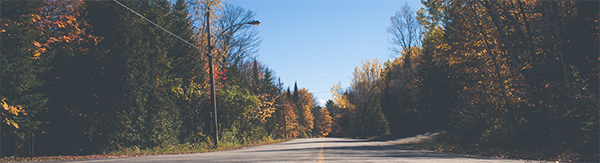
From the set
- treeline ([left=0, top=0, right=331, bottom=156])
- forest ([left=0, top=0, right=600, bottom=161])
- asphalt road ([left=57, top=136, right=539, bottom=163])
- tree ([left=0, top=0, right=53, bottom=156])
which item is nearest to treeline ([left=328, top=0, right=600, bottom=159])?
forest ([left=0, top=0, right=600, bottom=161])

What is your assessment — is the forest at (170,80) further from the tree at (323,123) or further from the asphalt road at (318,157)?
the tree at (323,123)

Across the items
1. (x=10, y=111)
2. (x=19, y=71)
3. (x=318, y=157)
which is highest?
(x=19, y=71)

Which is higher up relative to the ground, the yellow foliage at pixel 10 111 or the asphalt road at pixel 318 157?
the yellow foliage at pixel 10 111

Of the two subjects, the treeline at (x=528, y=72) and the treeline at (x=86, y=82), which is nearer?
the treeline at (x=528, y=72)

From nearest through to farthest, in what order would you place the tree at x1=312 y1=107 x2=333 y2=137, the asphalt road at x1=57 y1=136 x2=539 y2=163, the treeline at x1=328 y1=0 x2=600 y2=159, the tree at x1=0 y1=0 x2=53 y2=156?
the asphalt road at x1=57 y1=136 x2=539 y2=163 → the treeline at x1=328 y1=0 x2=600 y2=159 → the tree at x1=0 y1=0 x2=53 y2=156 → the tree at x1=312 y1=107 x2=333 y2=137

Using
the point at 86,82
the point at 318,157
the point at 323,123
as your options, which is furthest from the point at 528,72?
the point at 323,123

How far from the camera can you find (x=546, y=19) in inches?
Result: 516

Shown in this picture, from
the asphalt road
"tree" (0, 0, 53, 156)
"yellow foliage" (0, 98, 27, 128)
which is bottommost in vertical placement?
the asphalt road

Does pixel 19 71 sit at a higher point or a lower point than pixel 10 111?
higher

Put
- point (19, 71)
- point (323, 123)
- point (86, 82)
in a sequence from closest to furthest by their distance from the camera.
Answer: point (19, 71), point (86, 82), point (323, 123)

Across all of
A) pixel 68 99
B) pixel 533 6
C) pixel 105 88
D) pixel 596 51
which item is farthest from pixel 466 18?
pixel 68 99

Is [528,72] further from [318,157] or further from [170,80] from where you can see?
[170,80]

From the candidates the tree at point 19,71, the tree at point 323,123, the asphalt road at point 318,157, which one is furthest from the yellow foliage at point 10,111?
the tree at point 323,123

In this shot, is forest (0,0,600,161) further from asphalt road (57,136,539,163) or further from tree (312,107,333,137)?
tree (312,107,333,137)
